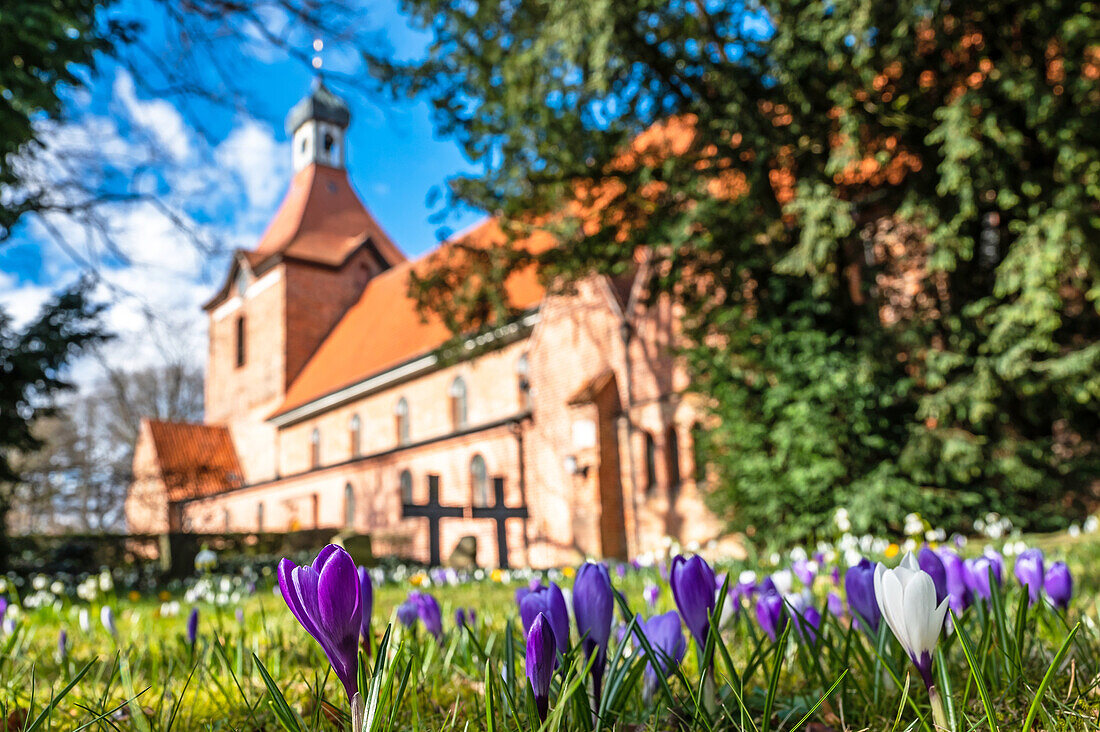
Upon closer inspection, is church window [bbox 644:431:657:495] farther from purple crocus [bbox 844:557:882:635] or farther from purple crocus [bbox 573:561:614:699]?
purple crocus [bbox 573:561:614:699]

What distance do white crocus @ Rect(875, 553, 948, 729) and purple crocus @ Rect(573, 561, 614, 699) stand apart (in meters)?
0.41

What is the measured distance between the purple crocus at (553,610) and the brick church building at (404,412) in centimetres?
979

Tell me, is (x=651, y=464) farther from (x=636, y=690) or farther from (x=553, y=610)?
(x=553, y=610)

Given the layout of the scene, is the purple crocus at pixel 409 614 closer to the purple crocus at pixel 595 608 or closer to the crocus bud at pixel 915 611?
the purple crocus at pixel 595 608

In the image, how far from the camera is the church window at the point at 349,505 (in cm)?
2708

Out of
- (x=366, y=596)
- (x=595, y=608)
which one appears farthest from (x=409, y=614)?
(x=595, y=608)

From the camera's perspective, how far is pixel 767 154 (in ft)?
31.9

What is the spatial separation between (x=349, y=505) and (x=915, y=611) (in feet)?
90.8

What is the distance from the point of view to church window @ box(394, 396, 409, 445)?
1019 inches

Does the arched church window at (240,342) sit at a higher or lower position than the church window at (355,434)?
higher

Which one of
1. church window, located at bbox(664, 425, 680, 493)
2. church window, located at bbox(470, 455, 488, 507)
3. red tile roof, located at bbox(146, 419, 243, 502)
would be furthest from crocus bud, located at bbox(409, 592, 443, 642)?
red tile roof, located at bbox(146, 419, 243, 502)

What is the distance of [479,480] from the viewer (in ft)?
71.5

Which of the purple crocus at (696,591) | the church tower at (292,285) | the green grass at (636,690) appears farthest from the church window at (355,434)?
the purple crocus at (696,591)

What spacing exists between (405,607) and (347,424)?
90.9 feet
